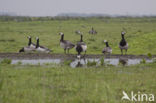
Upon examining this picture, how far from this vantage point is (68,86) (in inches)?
385

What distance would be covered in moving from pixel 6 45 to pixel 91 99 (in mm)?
21793

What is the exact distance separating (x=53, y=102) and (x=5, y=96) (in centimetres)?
137

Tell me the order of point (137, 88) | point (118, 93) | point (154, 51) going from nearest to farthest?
1. point (118, 93)
2. point (137, 88)
3. point (154, 51)

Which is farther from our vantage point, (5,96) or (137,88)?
(137,88)

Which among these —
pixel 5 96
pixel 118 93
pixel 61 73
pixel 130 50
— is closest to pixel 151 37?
pixel 130 50

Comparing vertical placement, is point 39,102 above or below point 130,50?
above

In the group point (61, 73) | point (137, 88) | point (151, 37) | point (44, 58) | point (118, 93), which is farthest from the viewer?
point (151, 37)

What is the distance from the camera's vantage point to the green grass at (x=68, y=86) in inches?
315

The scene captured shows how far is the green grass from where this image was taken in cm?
801

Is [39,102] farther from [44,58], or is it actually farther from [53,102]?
[44,58]

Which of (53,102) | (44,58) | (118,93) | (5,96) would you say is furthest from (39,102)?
(44,58)

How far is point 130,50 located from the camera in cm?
2648

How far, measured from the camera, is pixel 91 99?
795cm

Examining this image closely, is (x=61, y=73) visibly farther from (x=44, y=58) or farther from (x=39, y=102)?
(x=44, y=58)
